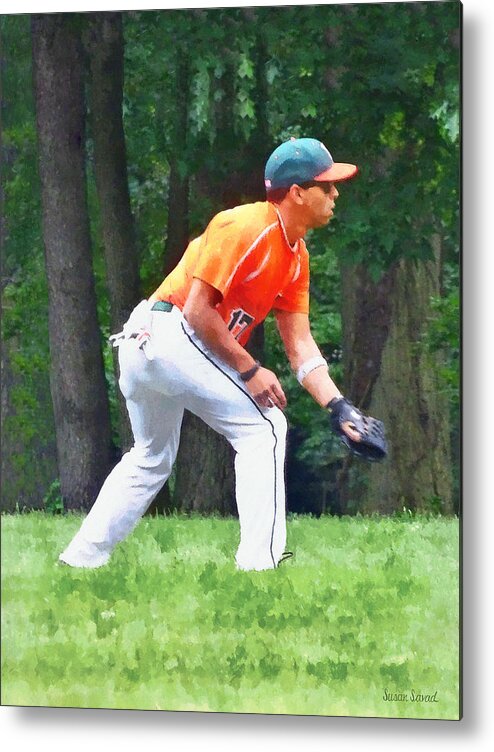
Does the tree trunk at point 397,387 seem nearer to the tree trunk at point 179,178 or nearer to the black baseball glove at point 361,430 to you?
the black baseball glove at point 361,430

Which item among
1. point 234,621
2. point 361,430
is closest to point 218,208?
point 361,430

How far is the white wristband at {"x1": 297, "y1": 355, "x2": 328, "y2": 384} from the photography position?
5.83m

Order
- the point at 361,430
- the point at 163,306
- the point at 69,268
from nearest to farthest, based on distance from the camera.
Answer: the point at 361,430 → the point at 163,306 → the point at 69,268

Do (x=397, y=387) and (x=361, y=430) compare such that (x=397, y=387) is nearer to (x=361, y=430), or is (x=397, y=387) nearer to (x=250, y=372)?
(x=361, y=430)

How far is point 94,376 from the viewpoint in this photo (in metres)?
6.01

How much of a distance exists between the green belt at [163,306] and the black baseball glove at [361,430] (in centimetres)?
73

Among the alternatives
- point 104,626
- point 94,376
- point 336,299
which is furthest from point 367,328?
point 104,626

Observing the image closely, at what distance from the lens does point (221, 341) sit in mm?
5809

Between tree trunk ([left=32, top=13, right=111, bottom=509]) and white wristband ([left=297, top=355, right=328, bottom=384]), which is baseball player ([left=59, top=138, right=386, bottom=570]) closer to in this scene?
white wristband ([left=297, top=355, right=328, bottom=384])

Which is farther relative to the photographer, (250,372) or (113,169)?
(113,169)

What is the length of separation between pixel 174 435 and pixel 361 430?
734 millimetres

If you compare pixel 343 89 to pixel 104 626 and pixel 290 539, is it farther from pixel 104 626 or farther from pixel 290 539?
pixel 104 626

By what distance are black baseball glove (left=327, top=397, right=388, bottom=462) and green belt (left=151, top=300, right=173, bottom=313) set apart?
730 millimetres

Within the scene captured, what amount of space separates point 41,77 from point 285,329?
142 cm
